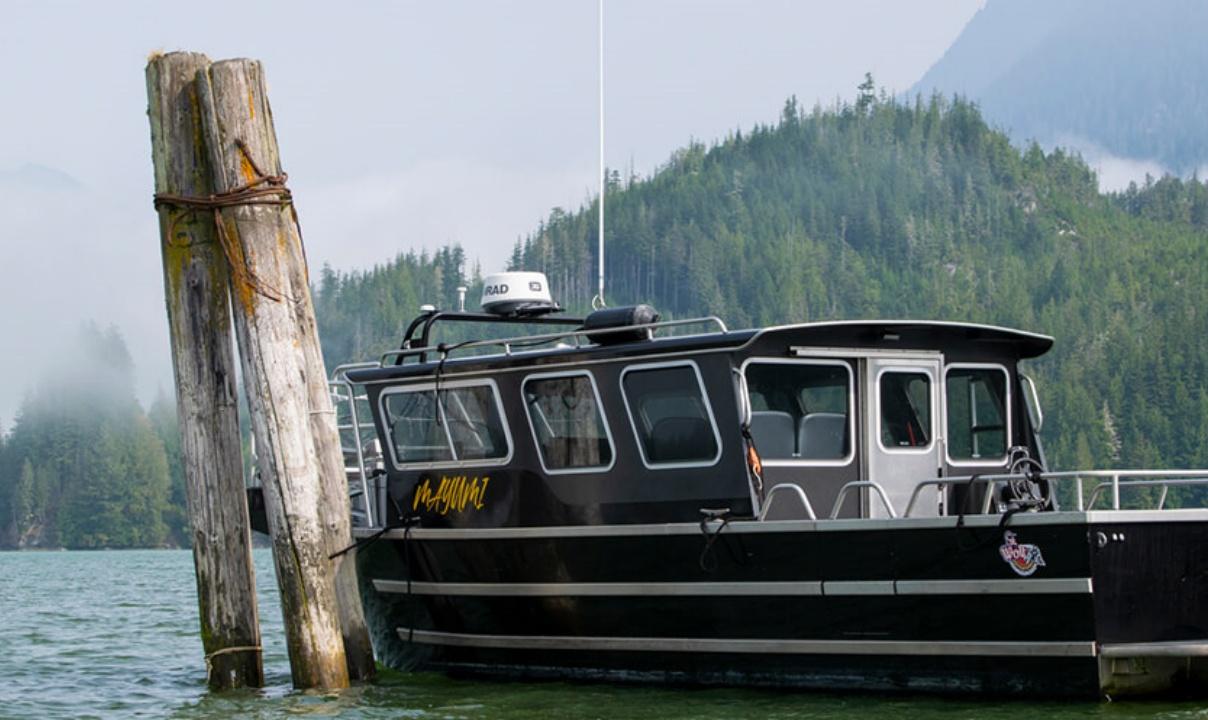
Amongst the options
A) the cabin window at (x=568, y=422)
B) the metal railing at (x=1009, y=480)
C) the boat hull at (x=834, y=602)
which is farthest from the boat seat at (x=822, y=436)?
the cabin window at (x=568, y=422)

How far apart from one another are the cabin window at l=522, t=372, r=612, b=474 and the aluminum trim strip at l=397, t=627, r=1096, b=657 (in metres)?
1.36

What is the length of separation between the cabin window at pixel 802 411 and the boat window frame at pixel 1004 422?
963 millimetres

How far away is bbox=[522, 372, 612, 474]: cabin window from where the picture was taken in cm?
1318

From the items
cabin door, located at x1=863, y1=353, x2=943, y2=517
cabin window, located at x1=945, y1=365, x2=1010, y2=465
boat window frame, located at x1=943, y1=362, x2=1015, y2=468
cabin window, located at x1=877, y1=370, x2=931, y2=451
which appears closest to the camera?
cabin door, located at x1=863, y1=353, x2=943, y2=517

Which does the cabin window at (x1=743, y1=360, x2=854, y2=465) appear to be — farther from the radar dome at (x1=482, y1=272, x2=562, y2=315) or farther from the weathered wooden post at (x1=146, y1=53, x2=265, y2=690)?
the weathered wooden post at (x1=146, y1=53, x2=265, y2=690)

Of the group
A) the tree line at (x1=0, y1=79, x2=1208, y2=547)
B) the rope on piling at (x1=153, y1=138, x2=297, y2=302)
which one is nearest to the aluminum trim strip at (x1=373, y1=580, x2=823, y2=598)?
the rope on piling at (x1=153, y1=138, x2=297, y2=302)

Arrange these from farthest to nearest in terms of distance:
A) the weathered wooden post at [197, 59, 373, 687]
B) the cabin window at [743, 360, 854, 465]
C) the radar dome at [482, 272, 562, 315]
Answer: the radar dome at [482, 272, 562, 315] → the cabin window at [743, 360, 854, 465] → the weathered wooden post at [197, 59, 373, 687]

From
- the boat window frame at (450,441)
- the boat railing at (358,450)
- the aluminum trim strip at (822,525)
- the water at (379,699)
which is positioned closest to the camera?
the aluminum trim strip at (822,525)

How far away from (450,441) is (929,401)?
3.93 meters

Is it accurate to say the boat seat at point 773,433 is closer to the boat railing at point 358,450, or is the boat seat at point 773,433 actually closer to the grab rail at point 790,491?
the grab rail at point 790,491

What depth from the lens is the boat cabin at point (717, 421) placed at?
12.5m

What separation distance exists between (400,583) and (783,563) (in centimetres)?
398

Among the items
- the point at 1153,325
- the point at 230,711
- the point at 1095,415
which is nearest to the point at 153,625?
the point at 230,711

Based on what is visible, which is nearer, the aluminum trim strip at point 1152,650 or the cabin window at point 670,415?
the aluminum trim strip at point 1152,650
